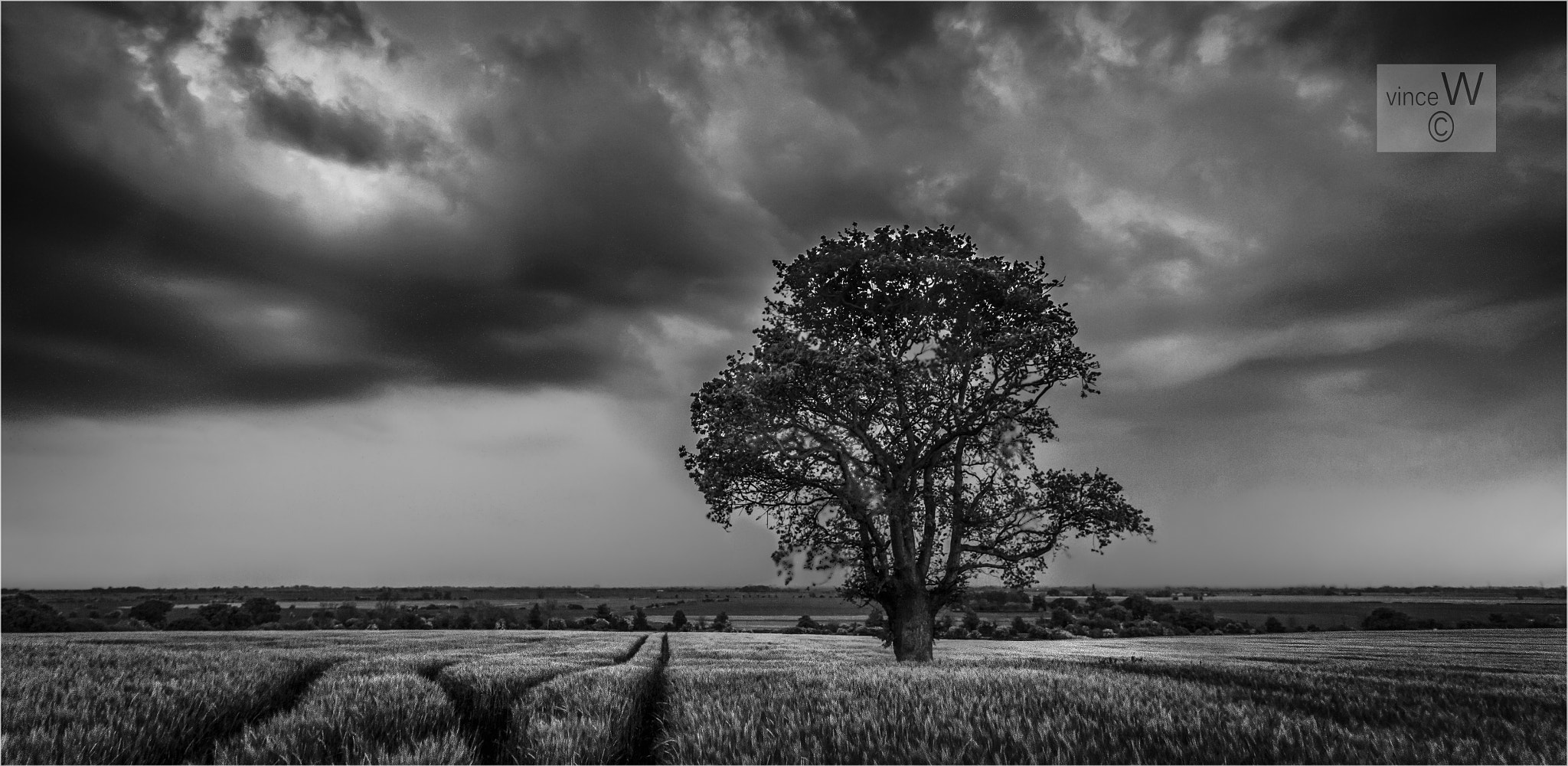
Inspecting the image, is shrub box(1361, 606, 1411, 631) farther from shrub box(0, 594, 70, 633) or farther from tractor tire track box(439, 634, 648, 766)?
shrub box(0, 594, 70, 633)

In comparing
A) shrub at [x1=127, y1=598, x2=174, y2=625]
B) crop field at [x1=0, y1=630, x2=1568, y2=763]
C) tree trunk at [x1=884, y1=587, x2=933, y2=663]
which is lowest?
shrub at [x1=127, y1=598, x2=174, y2=625]

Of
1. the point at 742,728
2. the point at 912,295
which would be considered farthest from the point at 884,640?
the point at 742,728

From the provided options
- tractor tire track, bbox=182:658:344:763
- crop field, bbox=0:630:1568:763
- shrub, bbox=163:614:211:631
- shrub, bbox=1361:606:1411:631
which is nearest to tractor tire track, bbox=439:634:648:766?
crop field, bbox=0:630:1568:763

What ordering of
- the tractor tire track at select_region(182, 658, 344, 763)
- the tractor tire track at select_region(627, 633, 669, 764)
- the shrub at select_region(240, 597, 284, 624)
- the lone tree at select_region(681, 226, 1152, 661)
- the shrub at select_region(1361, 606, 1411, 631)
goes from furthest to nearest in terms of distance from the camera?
the shrub at select_region(240, 597, 284, 624) < the shrub at select_region(1361, 606, 1411, 631) < the lone tree at select_region(681, 226, 1152, 661) < the tractor tire track at select_region(627, 633, 669, 764) < the tractor tire track at select_region(182, 658, 344, 763)

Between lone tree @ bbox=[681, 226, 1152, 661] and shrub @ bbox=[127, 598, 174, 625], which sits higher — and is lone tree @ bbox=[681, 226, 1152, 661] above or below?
above

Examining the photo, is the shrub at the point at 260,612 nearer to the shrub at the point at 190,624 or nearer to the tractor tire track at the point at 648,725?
the shrub at the point at 190,624

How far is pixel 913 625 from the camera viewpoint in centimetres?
1717

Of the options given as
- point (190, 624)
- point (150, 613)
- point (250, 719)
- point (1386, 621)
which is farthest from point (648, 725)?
point (150, 613)

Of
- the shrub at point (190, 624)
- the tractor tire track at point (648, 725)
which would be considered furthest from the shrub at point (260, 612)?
the tractor tire track at point (648, 725)

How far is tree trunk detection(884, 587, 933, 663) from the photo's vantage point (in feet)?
56.1

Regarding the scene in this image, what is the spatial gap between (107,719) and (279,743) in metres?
2.35

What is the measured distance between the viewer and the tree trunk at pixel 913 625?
17.1 metres

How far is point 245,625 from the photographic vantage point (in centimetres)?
8594

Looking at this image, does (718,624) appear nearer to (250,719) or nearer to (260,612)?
(260,612)
